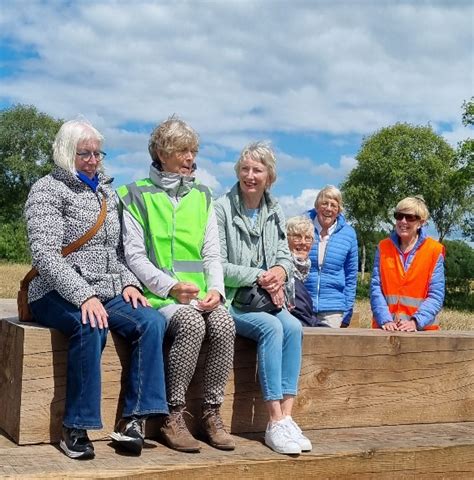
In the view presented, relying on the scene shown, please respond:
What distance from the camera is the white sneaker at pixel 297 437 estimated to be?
399 cm

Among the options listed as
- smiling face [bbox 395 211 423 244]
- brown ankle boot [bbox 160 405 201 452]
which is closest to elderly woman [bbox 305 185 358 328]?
smiling face [bbox 395 211 423 244]

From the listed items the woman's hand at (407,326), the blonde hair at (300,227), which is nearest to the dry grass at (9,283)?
the blonde hair at (300,227)

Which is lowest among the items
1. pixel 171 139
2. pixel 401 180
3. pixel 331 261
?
pixel 331 261

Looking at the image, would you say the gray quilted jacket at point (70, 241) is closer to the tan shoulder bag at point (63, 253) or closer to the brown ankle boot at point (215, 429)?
the tan shoulder bag at point (63, 253)

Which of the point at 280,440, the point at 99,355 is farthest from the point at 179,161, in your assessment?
the point at 280,440

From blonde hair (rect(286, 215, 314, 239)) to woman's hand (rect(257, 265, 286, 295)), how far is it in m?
1.20

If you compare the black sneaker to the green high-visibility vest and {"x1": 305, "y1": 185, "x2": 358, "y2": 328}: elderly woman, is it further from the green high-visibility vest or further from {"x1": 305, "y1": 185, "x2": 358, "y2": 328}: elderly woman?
{"x1": 305, "y1": 185, "x2": 358, "y2": 328}: elderly woman

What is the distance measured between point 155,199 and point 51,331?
2.85 feet

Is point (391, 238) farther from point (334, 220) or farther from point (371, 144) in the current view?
point (371, 144)

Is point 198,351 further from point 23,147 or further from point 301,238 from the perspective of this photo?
point 23,147

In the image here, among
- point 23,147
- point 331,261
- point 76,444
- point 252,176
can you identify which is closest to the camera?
point 76,444

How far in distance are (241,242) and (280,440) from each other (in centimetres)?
112

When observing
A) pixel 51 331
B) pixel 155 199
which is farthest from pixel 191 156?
pixel 51 331

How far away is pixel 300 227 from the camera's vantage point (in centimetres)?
557
